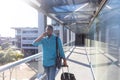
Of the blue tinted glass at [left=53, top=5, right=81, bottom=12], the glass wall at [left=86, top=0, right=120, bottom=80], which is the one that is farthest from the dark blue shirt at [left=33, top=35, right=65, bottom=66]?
the blue tinted glass at [left=53, top=5, right=81, bottom=12]

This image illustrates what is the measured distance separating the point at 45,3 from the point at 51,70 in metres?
2.66

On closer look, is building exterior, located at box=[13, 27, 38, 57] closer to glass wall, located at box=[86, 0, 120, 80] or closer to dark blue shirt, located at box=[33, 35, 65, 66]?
dark blue shirt, located at box=[33, 35, 65, 66]

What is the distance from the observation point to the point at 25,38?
70.8 m

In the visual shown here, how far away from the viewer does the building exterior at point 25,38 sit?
66.7 m

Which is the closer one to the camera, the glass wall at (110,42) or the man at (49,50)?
the glass wall at (110,42)

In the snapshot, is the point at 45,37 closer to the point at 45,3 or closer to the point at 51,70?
the point at 51,70

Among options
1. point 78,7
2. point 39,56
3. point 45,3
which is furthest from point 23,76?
point 78,7

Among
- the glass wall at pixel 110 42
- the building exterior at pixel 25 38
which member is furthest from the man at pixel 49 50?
the building exterior at pixel 25 38

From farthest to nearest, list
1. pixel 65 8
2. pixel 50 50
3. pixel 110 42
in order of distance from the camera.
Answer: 1. pixel 65 8
2. pixel 50 50
3. pixel 110 42

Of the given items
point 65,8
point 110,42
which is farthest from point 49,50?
point 65,8

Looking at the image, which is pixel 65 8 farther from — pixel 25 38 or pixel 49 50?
pixel 25 38

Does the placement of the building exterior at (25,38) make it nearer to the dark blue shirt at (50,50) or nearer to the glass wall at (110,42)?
the dark blue shirt at (50,50)

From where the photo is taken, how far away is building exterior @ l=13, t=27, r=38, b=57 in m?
A: 66.7

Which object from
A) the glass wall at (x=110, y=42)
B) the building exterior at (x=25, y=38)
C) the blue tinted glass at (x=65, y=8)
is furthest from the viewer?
the building exterior at (x=25, y=38)
